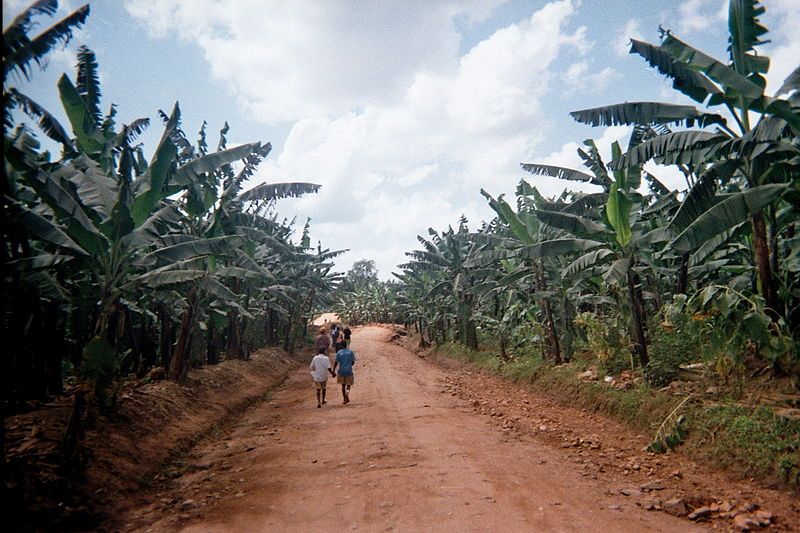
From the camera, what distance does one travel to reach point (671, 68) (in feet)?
24.4

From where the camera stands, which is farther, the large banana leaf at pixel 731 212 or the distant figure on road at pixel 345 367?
the distant figure on road at pixel 345 367

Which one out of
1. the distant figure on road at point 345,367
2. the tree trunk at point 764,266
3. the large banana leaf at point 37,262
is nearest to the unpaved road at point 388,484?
the distant figure on road at point 345,367

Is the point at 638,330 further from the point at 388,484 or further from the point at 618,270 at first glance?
the point at 388,484

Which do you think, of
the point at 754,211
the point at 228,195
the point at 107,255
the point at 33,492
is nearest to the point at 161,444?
the point at 33,492

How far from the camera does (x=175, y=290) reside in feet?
32.6

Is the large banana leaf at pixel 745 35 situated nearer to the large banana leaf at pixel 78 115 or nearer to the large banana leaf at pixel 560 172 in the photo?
the large banana leaf at pixel 560 172

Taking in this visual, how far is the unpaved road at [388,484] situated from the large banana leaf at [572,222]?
435 centimetres

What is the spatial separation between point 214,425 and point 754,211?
33.8ft

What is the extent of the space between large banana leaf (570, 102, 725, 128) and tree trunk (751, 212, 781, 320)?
173cm

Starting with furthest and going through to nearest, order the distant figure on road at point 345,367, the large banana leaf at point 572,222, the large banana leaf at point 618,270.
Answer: the distant figure on road at point 345,367
the large banana leaf at point 572,222
the large banana leaf at point 618,270

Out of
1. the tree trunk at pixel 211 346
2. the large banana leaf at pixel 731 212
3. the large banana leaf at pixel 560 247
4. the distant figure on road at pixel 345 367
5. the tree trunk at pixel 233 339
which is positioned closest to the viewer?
the large banana leaf at pixel 731 212

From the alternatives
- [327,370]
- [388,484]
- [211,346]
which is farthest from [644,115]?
[211,346]

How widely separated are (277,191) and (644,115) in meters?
8.64

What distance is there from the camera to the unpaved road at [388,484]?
4684 millimetres
